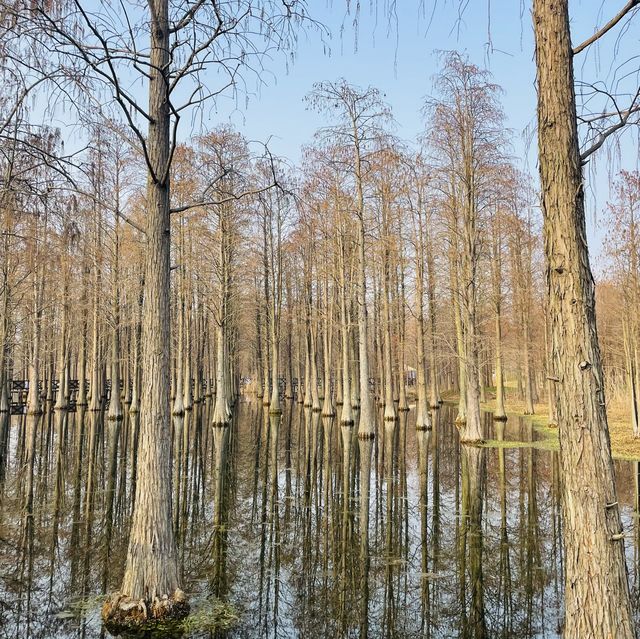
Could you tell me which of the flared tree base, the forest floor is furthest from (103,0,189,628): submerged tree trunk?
the forest floor

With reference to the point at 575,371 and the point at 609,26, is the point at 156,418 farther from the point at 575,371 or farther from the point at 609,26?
the point at 609,26

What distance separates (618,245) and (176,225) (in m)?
20.3

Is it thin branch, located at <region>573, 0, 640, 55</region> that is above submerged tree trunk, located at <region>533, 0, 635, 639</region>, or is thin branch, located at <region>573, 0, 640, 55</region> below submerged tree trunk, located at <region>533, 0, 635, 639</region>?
above

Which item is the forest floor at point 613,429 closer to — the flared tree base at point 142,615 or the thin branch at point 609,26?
the flared tree base at point 142,615

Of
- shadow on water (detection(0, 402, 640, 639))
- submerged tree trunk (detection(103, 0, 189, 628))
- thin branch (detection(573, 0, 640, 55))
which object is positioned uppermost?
thin branch (detection(573, 0, 640, 55))

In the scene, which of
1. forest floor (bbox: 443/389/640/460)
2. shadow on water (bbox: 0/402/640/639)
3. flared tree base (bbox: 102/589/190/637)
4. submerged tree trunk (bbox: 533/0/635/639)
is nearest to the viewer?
submerged tree trunk (bbox: 533/0/635/639)

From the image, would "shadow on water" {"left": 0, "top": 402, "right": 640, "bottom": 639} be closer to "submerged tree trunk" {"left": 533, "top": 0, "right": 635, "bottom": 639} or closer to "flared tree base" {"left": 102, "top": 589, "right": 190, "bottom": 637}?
"flared tree base" {"left": 102, "top": 589, "right": 190, "bottom": 637}

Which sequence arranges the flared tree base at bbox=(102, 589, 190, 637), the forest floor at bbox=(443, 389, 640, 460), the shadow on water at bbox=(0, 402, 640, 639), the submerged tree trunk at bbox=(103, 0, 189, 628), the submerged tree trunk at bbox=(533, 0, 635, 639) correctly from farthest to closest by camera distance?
the forest floor at bbox=(443, 389, 640, 460) → the shadow on water at bbox=(0, 402, 640, 639) → the submerged tree trunk at bbox=(103, 0, 189, 628) → the flared tree base at bbox=(102, 589, 190, 637) → the submerged tree trunk at bbox=(533, 0, 635, 639)

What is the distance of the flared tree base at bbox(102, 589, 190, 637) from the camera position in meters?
5.13

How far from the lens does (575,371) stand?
341cm

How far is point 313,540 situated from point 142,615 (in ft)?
10.6

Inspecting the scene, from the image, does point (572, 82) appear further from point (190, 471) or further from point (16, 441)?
point (16, 441)

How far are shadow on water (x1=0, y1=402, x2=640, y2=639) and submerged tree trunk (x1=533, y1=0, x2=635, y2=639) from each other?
7.79 feet

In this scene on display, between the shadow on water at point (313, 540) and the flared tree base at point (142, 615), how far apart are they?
160mm
